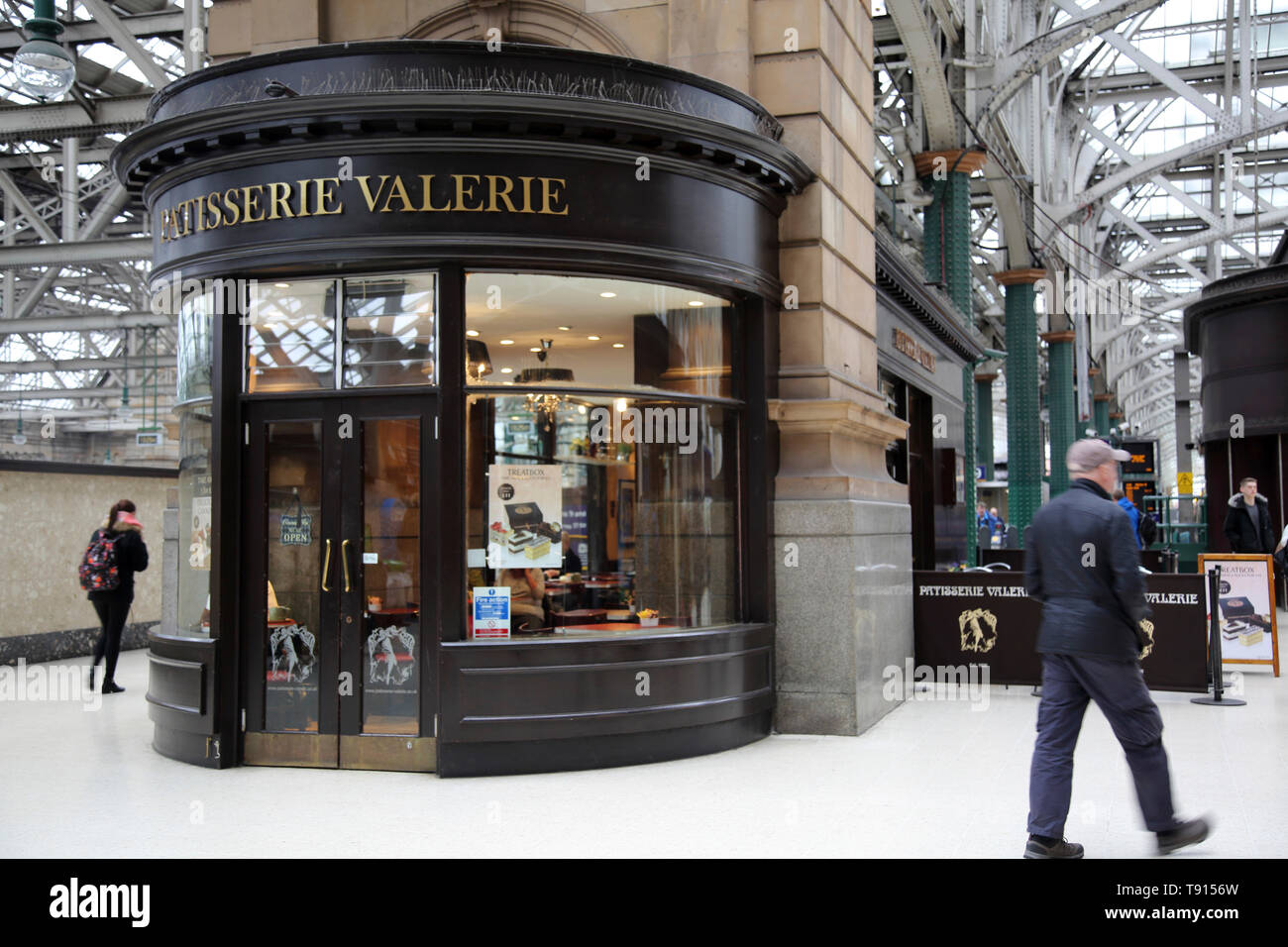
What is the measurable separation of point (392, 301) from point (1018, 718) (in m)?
6.60

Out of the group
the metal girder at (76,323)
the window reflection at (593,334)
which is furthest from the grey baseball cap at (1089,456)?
the metal girder at (76,323)

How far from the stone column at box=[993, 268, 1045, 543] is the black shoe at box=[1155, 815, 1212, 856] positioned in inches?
911

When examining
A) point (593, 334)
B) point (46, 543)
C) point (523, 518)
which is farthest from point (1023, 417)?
point (523, 518)

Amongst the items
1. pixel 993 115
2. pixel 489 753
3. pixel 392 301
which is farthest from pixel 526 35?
pixel 993 115

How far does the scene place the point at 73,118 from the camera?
17234 millimetres

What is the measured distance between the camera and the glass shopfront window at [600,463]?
8.31 m

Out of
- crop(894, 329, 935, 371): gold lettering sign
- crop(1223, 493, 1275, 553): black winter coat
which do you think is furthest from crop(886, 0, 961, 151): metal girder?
crop(1223, 493, 1275, 553): black winter coat

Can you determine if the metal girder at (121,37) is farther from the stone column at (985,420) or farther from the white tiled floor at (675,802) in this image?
the stone column at (985,420)

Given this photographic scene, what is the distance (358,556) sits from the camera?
829 centimetres

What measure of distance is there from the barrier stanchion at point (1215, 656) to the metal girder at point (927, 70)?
1192 cm

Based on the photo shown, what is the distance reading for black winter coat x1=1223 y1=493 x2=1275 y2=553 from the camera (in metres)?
16.3

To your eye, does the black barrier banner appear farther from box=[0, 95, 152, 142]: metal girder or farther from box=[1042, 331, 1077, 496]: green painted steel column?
box=[1042, 331, 1077, 496]: green painted steel column

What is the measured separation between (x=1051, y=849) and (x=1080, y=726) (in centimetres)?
64
